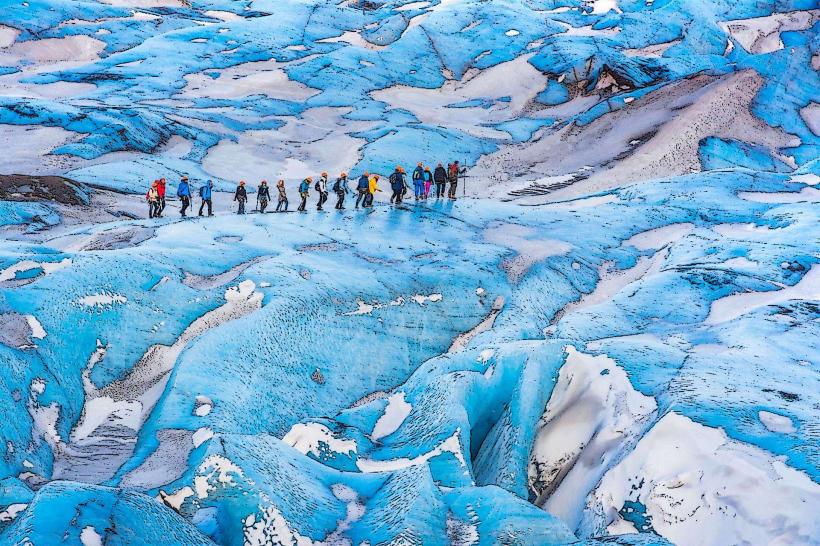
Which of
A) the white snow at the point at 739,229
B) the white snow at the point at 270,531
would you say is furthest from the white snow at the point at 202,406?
the white snow at the point at 739,229

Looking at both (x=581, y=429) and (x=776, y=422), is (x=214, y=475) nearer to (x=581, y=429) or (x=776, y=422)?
(x=581, y=429)

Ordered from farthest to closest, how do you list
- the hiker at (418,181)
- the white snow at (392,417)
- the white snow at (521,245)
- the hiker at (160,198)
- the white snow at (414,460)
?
the hiker at (418,181), the hiker at (160,198), the white snow at (521,245), the white snow at (392,417), the white snow at (414,460)

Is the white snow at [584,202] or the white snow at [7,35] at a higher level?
the white snow at [584,202]

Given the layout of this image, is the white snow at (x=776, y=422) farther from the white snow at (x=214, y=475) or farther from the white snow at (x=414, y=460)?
the white snow at (x=214, y=475)

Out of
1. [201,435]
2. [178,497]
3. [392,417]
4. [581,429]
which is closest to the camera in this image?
[178,497]

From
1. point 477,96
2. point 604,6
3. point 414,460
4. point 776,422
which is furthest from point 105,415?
point 604,6

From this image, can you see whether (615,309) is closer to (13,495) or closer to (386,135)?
(13,495)

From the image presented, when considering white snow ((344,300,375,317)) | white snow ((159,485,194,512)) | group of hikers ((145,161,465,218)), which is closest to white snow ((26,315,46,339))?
white snow ((344,300,375,317))
